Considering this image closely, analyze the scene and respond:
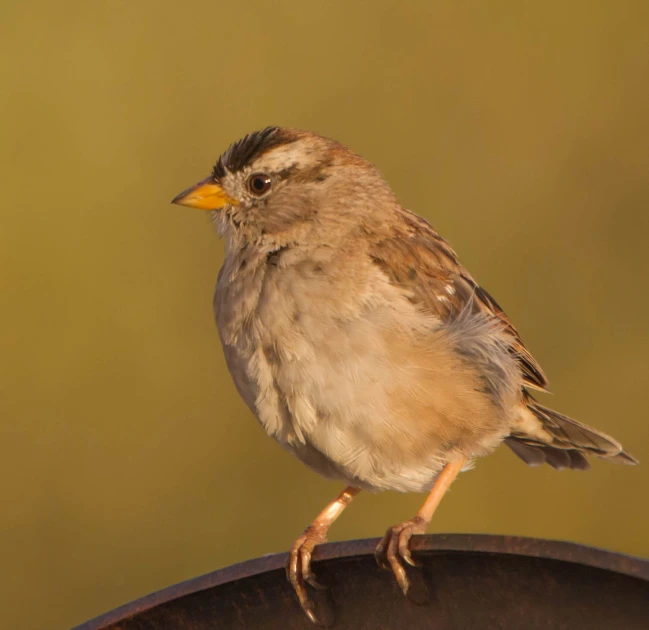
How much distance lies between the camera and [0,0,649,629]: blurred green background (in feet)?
26.3

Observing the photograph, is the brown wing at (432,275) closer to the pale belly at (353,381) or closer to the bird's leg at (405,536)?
the pale belly at (353,381)

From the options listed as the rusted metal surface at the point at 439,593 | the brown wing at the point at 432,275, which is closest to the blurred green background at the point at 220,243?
the brown wing at the point at 432,275

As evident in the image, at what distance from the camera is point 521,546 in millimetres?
3059

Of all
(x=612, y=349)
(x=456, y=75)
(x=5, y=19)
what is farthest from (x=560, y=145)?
(x=5, y=19)

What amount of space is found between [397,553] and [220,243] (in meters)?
5.11

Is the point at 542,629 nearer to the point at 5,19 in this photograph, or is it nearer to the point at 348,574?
the point at 348,574

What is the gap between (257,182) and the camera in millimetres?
5328

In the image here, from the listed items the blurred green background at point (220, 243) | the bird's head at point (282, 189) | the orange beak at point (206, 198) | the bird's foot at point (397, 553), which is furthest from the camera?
the blurred green background at point (220, 243)

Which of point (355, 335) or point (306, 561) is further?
point (355, 335)

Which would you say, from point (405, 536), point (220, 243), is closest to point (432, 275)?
point (405, 536)

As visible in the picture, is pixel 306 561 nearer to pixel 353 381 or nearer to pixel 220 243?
pixel 353 381

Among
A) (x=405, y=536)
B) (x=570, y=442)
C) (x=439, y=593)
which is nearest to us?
(x=439, y=593)

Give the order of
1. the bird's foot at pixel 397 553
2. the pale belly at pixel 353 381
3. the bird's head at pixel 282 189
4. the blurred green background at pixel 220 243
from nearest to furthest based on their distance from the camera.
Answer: the bird's foot at pixel 397 553
the pale belly at pixel 353 381
the bird's head at pixel 282 189
the blurred green background at pixel 220 243

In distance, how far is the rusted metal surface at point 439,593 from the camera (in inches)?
116
